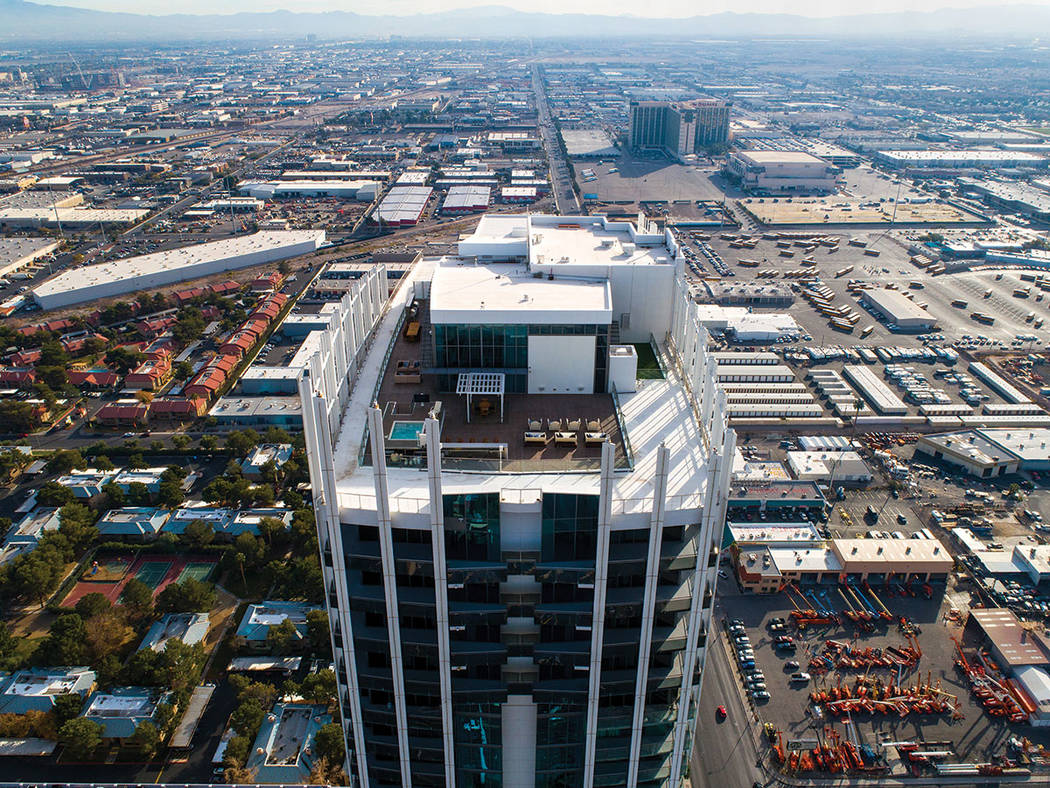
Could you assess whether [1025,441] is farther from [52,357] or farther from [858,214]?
[52,357]

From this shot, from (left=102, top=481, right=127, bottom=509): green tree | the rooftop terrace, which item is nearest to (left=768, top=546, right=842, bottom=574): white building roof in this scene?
the rooftop terrace

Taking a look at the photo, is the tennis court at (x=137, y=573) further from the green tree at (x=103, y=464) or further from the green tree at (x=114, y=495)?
the green tree at (x=103, y=464)

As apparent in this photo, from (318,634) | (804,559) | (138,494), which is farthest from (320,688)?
(804,559)

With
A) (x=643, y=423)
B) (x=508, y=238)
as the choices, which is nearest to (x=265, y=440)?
(x=508, y=238)

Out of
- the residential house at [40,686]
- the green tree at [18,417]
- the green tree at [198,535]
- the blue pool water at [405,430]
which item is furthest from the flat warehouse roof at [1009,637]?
the green tree at [18,417]

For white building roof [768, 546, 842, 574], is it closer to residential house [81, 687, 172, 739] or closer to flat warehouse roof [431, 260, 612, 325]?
flat warehouse roof [431, 260, 612, 325]

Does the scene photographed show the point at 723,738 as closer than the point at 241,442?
Yes
